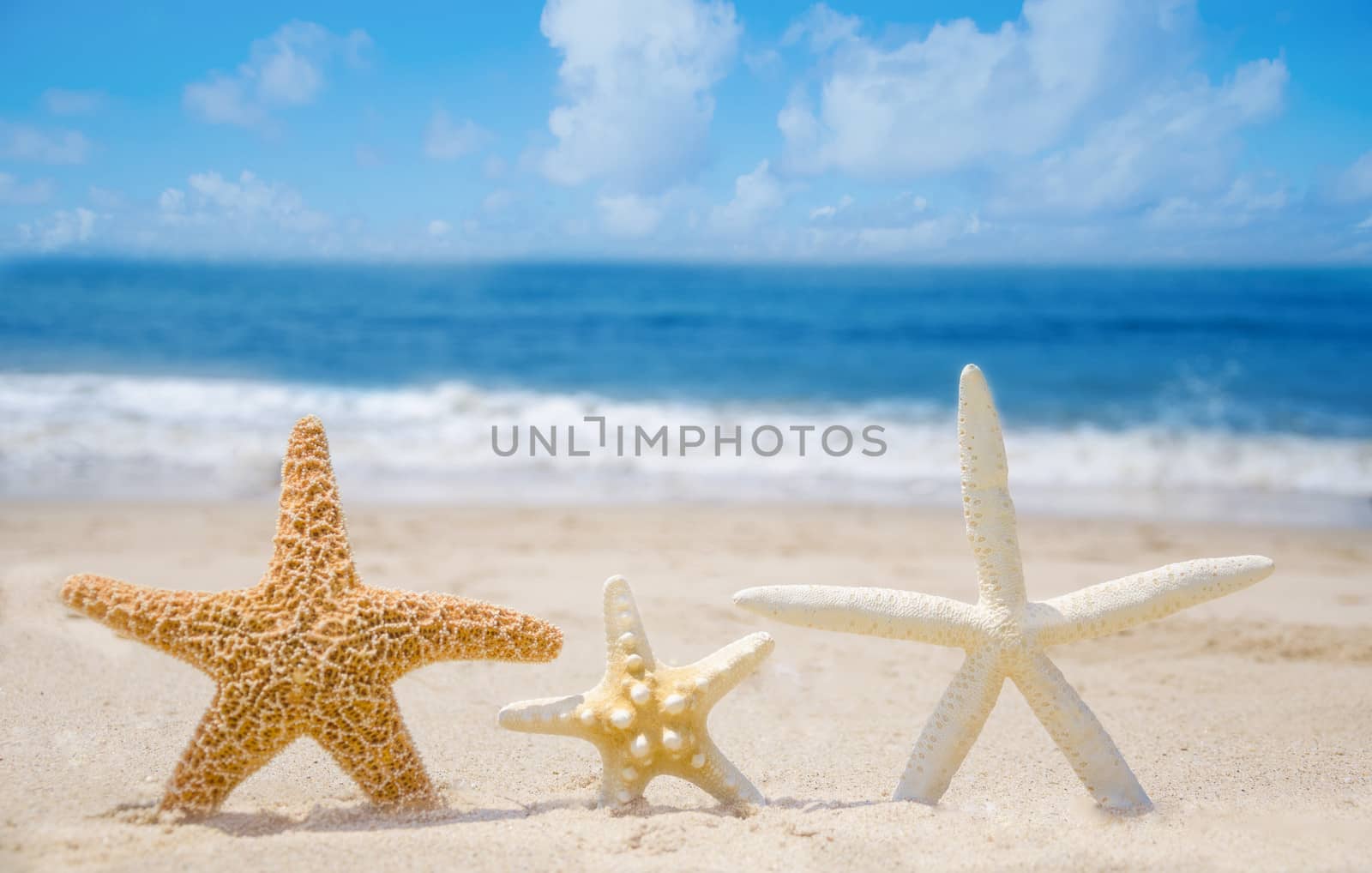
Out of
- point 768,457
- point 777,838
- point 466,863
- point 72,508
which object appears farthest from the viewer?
point 768,457

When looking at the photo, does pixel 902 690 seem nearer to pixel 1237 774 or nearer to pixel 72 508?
pixel 1237 774

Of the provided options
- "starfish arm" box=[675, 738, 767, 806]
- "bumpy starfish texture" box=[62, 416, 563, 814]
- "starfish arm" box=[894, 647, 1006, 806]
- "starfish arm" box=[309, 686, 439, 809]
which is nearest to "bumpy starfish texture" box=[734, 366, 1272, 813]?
"starfish arm" box=[894, 647, 1006, 806]

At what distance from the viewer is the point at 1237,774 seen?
4.01m

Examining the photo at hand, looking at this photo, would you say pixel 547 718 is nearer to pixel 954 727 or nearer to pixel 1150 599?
pixel 954 727

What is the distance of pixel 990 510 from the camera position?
10.8 feet

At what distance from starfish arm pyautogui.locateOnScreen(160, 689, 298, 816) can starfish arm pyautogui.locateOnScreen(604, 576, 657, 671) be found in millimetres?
1029

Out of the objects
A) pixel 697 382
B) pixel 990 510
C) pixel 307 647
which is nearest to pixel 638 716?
pixel 307 647

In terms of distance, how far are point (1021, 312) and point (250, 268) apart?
3317cm

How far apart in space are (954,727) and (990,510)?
0.74 metres

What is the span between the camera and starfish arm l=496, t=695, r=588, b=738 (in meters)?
3.20

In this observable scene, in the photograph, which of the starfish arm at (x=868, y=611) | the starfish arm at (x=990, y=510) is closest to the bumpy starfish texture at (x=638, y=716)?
the starfish arm at (x=868, y=611)

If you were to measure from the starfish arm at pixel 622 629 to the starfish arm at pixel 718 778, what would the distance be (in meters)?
0.34

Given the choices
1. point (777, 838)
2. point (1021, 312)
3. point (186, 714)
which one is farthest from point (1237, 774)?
point (1021, 312)

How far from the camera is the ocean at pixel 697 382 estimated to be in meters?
10.7
